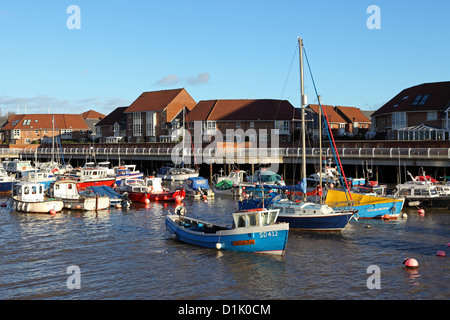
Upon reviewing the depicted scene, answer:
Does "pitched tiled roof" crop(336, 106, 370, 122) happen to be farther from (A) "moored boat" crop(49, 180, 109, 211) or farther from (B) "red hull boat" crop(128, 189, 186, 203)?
(A) "moored boat" crop(49, 180, 109, 211)

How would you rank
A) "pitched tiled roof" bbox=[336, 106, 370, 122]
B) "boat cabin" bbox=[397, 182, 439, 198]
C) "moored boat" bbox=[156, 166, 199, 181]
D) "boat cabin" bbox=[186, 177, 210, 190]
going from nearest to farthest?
"boat cabin" bbox=[397, 182, 439, 198], "boat cabin" bbox=[186, 177, 210, 190], "moored boat" bbox=[156, 166, 199, 181], "pitched tiled roof" bbox=[336, 106, 370, 122]

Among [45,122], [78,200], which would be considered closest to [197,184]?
[78,200]

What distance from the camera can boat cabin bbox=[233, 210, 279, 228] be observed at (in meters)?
25.7

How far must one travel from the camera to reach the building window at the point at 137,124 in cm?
10212

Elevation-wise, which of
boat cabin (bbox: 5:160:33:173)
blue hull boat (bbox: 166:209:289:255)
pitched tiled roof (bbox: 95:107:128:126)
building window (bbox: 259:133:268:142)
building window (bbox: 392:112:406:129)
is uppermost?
pitched tiled roof (bbox: 95:107:128:126)

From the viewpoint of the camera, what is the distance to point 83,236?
3091 cm

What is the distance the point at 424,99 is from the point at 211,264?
5822 cm

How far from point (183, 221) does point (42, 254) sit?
327 inches

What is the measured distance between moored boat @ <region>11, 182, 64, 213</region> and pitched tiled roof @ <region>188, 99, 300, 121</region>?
48131 mm

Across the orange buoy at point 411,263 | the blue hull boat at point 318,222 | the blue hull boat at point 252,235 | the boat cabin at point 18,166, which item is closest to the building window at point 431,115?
the blue hull boat at point 318,222

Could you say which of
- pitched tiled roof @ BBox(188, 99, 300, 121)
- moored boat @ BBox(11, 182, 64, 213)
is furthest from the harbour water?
pitched tiled roof @ BBox(188, 99, 300, 121)

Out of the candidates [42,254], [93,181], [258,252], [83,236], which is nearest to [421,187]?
[258,252]

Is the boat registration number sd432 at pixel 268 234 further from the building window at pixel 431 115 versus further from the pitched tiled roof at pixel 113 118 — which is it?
the pitched tiled roof at pixel 113 118
